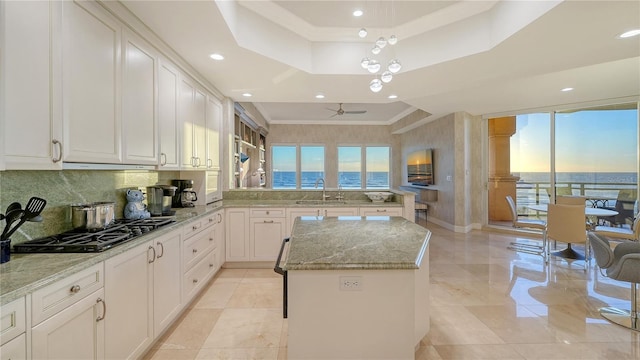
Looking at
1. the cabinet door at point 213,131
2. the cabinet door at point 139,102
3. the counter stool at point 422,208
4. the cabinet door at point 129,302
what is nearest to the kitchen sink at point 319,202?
the cabinet door at point 213,131

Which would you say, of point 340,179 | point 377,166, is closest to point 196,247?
point 340,179

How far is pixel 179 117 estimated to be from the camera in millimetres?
2760

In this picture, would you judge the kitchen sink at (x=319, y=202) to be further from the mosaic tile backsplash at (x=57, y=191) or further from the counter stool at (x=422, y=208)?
the counter stool at (x=422, y=208)

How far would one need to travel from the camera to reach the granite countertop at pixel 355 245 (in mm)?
1413

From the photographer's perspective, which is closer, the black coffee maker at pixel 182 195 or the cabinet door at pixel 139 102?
the cabinet door at pixel 139 102

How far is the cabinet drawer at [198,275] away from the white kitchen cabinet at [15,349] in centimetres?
136

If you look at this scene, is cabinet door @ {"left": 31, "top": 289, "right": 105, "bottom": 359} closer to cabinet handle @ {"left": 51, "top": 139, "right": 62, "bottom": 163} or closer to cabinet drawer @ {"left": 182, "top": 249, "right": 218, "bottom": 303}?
cabinet handle @ {"left": 51, "top": 139, "right": 62, "bottom": 163}

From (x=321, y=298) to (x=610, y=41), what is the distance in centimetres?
335

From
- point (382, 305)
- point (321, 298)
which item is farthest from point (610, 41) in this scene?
point (321, 298)

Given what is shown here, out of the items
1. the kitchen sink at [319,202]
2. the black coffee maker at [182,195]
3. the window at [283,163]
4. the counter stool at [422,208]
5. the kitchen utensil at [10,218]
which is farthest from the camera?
the window at [283,163]

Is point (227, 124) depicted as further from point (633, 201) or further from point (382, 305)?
point (633, 201)

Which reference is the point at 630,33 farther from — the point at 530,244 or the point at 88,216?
the point at 88,216

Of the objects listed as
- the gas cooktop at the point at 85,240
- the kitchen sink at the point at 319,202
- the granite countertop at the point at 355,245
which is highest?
the kitchen sink at the point at 319,202

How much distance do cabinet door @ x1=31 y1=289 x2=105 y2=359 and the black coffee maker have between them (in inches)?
77.9
